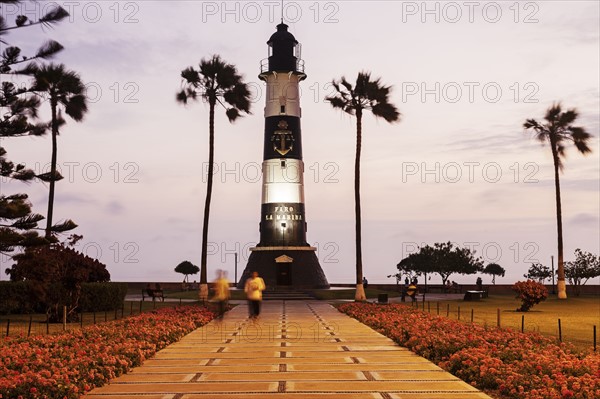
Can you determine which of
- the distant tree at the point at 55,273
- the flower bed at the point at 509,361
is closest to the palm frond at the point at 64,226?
the distant tree at the point at 55,273

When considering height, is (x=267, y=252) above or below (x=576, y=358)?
above

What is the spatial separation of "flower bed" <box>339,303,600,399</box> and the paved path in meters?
0.37

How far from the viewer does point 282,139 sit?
188ft

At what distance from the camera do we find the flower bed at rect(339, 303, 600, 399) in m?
10.9

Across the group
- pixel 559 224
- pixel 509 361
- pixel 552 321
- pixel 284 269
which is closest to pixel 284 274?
pixel 284 269

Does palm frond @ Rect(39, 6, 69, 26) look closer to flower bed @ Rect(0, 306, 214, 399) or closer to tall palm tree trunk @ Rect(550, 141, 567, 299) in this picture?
flower bed @ Rect(0, 306, 214, 399)

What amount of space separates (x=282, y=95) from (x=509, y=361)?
151 feet

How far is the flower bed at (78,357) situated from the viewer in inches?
422

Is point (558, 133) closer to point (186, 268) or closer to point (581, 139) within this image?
point (581, 139)

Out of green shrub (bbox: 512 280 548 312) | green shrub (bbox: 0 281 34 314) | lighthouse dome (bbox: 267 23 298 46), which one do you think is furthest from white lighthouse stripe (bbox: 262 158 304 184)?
green shrub (bbox: 0 281 34 314)

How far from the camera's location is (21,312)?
1316 inches

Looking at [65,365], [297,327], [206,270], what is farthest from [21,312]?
[65,365]

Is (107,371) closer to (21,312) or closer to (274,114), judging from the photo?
(21,312)

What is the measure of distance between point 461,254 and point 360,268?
178 feet
